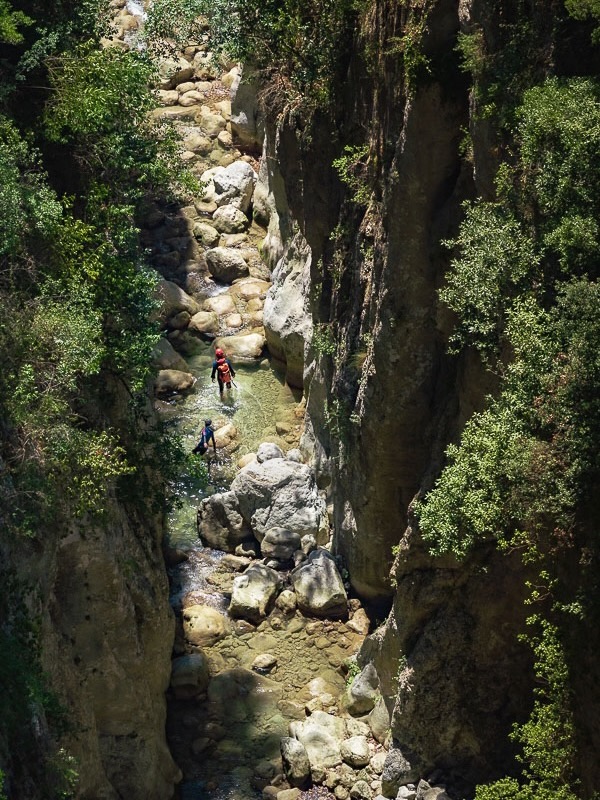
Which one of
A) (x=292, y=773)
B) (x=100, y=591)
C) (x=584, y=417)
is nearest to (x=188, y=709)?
(x=292, y=773)

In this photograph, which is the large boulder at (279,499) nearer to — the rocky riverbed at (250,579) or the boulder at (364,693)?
the rocky riverbed at (250,579)

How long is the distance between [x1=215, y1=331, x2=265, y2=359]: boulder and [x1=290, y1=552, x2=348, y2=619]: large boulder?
7.71 metres

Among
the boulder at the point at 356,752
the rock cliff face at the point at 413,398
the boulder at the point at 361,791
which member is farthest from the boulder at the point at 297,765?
the rock cliff face at the point at 413,398

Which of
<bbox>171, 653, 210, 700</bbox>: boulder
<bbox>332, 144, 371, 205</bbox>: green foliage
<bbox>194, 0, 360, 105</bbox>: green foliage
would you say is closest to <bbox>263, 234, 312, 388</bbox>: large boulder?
<bbox>194, 0, 360, 105</bbox>: green foliage

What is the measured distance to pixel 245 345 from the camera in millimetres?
25875

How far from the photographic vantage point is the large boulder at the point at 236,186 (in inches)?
1152

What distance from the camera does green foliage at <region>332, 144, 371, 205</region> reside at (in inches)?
664

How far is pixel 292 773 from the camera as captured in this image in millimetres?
16156

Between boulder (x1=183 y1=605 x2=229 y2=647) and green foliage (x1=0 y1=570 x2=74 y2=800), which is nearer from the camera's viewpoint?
green foliage (x1=0 y1=570 x2=74 y2=800)

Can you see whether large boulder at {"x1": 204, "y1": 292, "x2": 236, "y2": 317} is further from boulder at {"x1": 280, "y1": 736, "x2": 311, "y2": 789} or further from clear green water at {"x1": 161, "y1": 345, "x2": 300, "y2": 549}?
boulder at {"x1": 280, "y1": 736, "x2": 311, "y2": 789}

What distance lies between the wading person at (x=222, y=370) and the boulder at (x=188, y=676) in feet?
26.9

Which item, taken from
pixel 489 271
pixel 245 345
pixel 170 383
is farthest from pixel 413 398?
pixel 245 345

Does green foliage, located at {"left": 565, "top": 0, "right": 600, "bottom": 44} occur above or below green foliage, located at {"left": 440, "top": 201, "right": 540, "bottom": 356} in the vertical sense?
above

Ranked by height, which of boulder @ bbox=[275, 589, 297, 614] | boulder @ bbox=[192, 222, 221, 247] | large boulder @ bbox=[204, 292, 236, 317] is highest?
boulder @ bbox=[192, 222, 221, 247]
